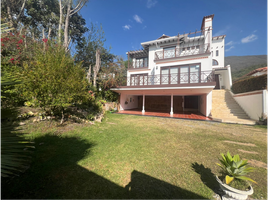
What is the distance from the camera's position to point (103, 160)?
8.68 ft

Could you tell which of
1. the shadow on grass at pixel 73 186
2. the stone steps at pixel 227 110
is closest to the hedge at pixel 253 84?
the stone steps at pixel 227 110

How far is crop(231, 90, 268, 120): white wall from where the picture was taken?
22.1 feet

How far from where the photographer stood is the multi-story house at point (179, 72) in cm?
934

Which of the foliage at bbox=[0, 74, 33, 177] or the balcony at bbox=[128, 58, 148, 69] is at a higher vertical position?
the balcony at bbox=[128, 58, 148, 69]

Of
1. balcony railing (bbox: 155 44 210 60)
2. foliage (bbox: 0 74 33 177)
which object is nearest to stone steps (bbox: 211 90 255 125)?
balcony railing (bbox: 155 44 210 60)

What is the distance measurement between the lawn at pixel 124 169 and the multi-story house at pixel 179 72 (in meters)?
6.22

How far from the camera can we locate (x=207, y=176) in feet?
7.24

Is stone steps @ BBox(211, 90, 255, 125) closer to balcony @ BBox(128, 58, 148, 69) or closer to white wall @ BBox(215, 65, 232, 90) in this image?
white wall @ BBox(215, 65, 232, 90)

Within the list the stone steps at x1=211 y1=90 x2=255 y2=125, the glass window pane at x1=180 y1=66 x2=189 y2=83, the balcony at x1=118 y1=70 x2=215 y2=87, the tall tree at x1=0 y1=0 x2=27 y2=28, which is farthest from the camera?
the glass window pane at x1=180 y1=66 x2=189 y2=83

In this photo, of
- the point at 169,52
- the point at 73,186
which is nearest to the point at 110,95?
the point at 169,52

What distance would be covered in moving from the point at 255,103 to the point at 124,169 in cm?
1015

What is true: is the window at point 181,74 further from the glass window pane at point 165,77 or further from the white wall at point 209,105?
the white wall at point 209,105

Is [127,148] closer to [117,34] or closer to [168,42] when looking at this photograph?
[168,42]

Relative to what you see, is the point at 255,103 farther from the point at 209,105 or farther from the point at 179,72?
the point at 179,72
